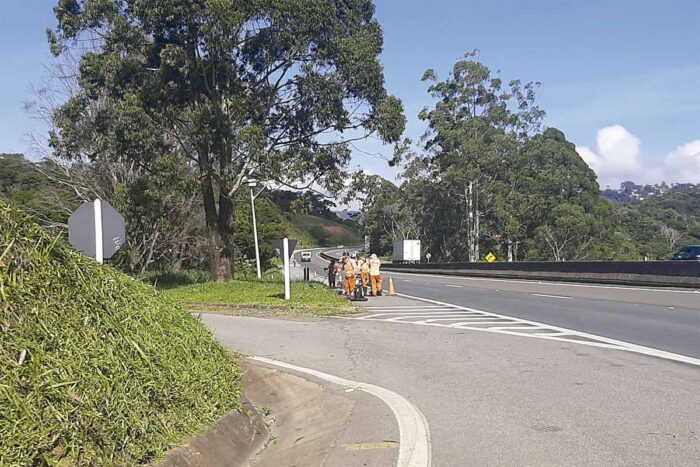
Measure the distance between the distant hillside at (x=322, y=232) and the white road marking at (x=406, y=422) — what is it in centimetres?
13289

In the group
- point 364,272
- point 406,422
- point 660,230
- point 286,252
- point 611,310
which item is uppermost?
point 660,230

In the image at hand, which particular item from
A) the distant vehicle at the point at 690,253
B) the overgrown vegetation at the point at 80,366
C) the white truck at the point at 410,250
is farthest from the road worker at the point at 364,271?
the white truck at the point at 410,250

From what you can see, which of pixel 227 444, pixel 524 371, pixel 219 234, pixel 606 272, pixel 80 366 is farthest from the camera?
pixel 606 272

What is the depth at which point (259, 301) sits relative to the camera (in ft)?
74.0

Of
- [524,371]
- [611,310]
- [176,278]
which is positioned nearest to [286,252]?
[611,310]

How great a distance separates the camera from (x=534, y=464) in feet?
19.8

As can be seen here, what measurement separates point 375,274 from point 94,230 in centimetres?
1886

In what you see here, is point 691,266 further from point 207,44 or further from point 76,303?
point 76,303

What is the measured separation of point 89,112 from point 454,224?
165 ft

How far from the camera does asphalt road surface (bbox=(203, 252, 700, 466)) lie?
21.6 ft

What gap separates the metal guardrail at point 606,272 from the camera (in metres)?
29.0

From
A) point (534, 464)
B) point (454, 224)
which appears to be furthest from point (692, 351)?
point (454, 224)

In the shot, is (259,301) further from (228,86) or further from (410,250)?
(410,250)

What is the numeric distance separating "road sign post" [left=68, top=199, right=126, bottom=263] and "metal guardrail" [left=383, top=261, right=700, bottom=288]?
23.8 meters
